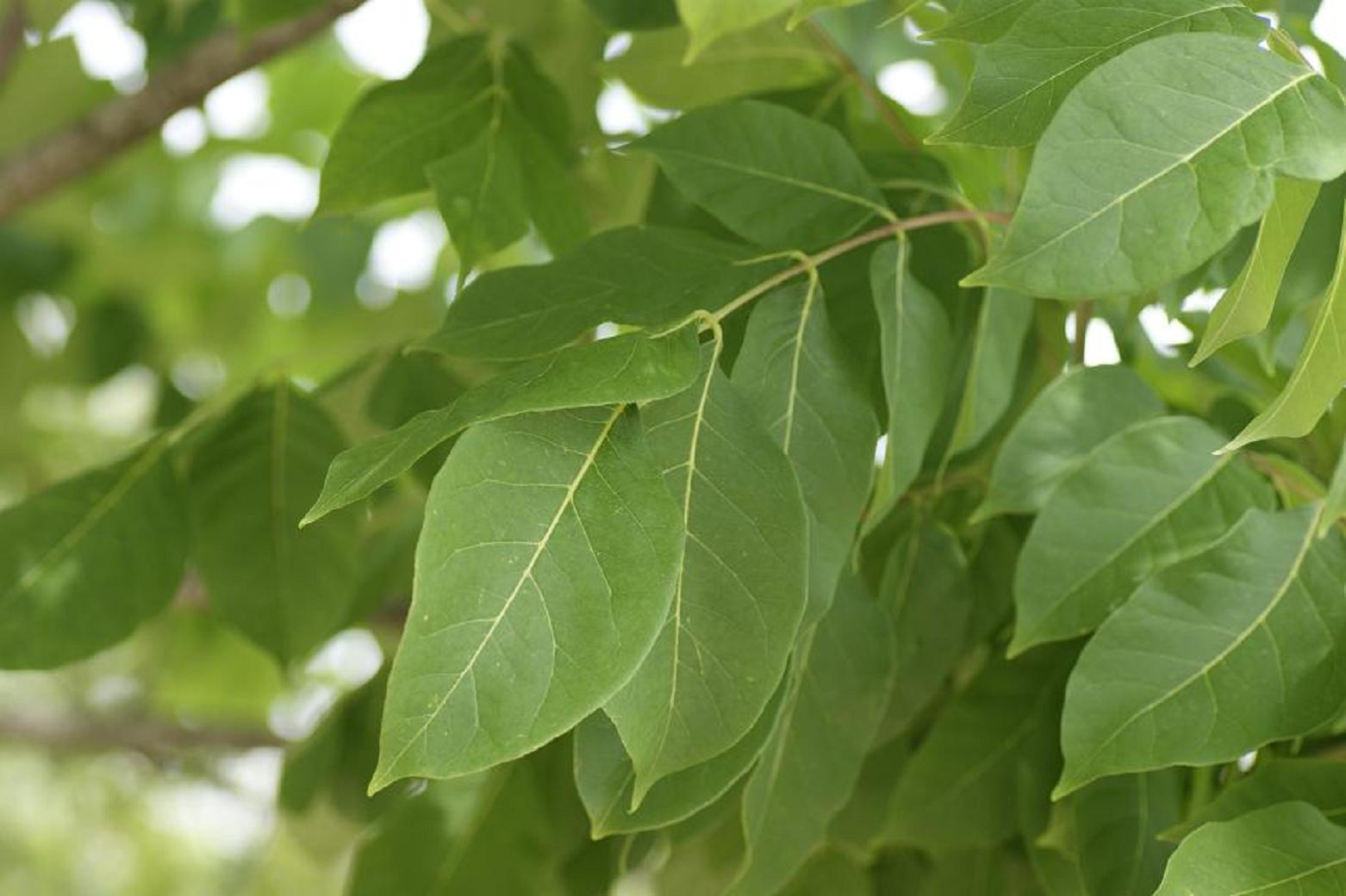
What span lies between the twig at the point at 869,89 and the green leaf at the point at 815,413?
0.18 m

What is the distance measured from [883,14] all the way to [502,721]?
1.98 feet

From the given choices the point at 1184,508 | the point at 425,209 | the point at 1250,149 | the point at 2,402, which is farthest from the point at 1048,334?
the point at 2,402

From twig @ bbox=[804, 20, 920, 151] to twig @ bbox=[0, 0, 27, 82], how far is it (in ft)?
1.42

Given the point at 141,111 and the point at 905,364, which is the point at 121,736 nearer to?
the point at 141,111

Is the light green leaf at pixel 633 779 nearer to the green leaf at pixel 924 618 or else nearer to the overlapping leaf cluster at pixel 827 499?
the overlapping leaf cluster at pixel 827 499

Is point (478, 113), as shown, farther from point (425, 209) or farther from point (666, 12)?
point (425, 209)

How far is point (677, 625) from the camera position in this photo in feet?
1.17

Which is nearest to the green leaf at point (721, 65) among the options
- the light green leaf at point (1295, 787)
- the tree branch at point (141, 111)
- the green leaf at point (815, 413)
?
the tree branch at point (141, 111)

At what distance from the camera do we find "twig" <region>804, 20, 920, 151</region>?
0.59 m

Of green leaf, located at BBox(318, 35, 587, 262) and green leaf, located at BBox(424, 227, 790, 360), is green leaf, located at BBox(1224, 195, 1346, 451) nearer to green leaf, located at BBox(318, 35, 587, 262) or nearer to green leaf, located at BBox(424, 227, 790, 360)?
green leaf, located at BBox(424, 227, 790, 360)

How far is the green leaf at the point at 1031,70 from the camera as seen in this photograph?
35 centimetres

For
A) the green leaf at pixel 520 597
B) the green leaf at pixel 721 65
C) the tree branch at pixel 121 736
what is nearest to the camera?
the green leaf at pixel 520 597

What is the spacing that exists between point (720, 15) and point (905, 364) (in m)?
0.10

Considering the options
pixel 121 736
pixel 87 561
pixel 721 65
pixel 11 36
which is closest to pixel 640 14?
pixel 721 65
